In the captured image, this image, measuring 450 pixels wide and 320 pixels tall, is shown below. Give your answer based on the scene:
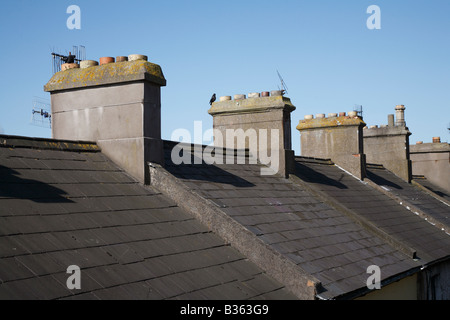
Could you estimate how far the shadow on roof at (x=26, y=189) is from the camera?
19.7 feet

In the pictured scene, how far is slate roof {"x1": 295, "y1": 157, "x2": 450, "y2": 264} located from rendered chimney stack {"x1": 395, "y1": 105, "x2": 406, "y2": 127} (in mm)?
7914

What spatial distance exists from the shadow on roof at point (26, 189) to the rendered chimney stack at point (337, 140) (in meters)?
12.8

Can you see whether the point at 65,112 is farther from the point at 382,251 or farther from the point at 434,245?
the point at 434,245

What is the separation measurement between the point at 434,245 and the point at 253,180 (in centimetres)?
526

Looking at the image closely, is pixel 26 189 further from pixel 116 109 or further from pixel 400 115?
pixel 400 115

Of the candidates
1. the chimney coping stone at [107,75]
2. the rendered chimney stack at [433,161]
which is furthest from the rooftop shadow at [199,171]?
the rendered chimney stack at [433,161]

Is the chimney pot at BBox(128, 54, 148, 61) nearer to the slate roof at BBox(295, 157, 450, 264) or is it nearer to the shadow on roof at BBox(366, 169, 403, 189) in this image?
the slate roof at BBox(295, 157, 450, 264)

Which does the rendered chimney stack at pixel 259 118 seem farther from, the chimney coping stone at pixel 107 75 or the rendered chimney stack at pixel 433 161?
Result: the rendered chimney stack at pixel 433 161

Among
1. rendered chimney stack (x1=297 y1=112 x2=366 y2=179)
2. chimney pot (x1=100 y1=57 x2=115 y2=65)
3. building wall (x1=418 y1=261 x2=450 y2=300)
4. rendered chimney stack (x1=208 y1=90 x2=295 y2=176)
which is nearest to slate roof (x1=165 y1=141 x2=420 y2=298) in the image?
building wall (x1=418 y1=261 x2=450 y2=300)

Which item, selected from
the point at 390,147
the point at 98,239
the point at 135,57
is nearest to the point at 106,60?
the point at 135,57

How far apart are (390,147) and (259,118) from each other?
11273mm
